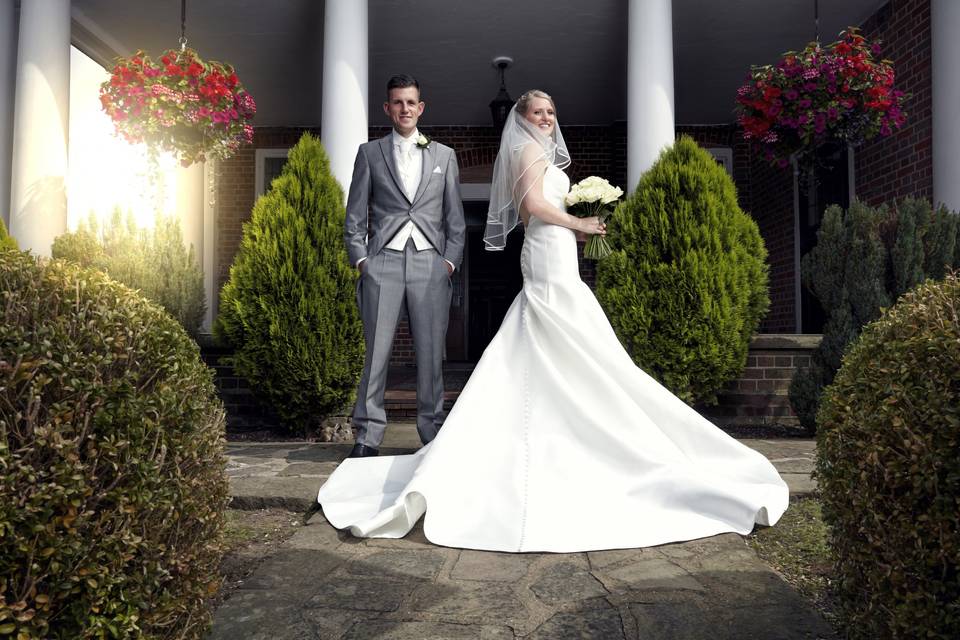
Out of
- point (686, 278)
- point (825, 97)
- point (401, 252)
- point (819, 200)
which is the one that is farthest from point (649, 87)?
point (819, 200)

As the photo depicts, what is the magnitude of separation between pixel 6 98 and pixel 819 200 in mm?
8984

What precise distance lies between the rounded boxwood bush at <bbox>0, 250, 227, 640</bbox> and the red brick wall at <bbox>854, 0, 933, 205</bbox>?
670cm

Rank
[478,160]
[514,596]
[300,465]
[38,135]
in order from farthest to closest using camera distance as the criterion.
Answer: [478,160], [38,135], [300,465], [514,596]

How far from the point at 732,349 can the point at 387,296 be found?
2.65m

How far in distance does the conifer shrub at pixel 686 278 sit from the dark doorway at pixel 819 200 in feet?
10.6

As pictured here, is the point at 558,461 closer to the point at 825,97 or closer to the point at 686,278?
the point at 686,278

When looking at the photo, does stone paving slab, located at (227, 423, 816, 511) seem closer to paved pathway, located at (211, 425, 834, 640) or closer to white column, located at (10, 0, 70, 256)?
paved pathway, located at (211, 425, 834, 640)

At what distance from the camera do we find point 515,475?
3086 mm

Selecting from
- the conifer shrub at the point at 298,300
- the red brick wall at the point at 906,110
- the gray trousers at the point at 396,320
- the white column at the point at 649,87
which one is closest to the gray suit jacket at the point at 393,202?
the gray trousers at the point at 396,320

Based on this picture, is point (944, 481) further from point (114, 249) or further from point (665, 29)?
point (114, 249)

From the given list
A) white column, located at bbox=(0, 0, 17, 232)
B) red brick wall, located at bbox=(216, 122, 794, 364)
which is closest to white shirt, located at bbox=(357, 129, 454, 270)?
white column, located at bbox=(0, 0, 17, 232)

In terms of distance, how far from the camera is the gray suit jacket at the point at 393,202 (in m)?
4.21

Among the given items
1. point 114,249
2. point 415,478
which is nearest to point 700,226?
point 415,478

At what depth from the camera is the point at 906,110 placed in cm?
664
